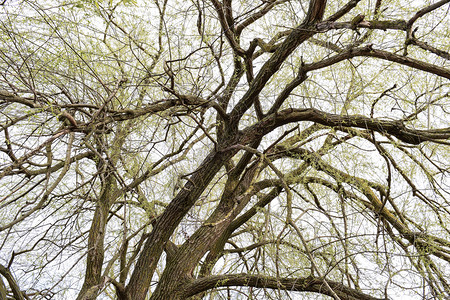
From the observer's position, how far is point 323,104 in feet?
12.5

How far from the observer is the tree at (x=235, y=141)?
2.51 meters

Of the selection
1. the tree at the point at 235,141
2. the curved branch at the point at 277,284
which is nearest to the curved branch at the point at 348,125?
the tree at the point at 235,141

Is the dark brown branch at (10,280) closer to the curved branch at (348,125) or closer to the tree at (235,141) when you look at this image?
the tree at (235,141)

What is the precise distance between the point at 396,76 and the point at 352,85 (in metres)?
0.58

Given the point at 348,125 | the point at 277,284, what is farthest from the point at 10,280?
the point at 348,125

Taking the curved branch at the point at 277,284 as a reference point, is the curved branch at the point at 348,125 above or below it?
above

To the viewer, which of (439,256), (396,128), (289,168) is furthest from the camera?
(289,168)

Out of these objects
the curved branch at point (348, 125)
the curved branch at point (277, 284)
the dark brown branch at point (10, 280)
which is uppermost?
the curved branch at point (348, 125)

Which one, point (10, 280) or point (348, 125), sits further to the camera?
point (348, 125)

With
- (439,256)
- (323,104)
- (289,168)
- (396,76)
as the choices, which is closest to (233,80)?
(323,104)

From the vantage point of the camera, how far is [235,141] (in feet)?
10.6

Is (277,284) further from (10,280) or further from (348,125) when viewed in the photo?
(10,280)

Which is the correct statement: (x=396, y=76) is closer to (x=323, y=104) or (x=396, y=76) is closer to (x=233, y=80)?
(x=323, y=104)

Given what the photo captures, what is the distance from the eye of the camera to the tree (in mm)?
2514
